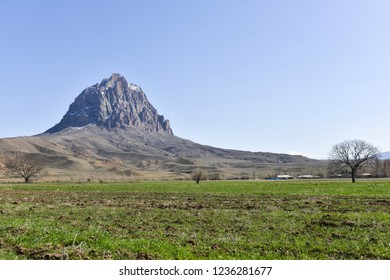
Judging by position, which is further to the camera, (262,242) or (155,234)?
(155,234)

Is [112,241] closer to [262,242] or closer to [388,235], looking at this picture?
[262,242]

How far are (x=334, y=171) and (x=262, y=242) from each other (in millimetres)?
109411

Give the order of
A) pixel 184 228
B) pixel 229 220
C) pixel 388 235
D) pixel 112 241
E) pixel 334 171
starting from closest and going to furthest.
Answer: pixel 112 241 < pixel 388 235 < pixel 184 228 < pixel 229 220 < pixel 334 171

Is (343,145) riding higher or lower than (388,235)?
higher

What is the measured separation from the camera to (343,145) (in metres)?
116

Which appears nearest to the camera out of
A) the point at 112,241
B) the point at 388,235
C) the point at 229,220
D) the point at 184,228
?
the point at 112,241
